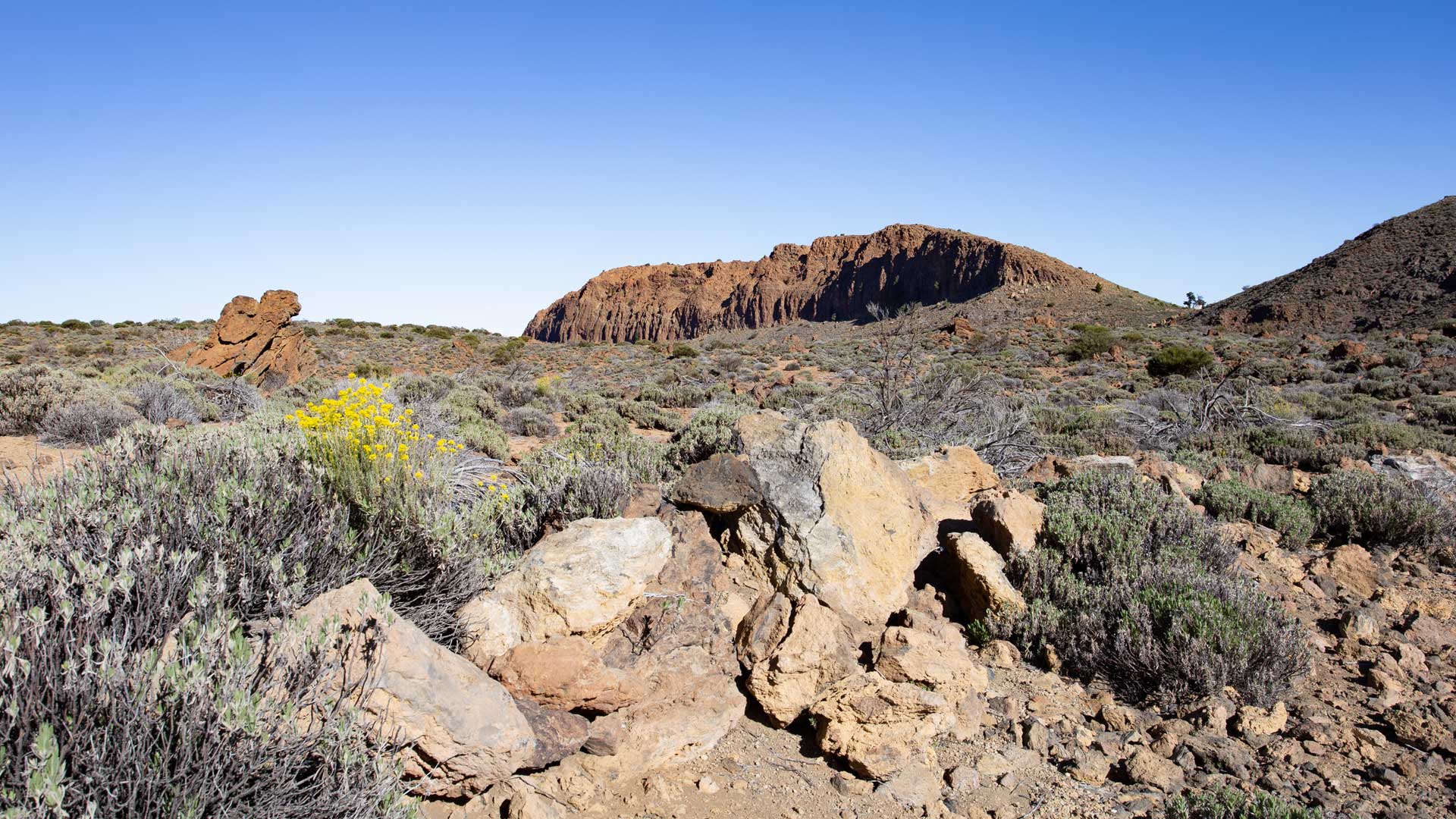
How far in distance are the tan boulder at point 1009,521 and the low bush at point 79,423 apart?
305 inches

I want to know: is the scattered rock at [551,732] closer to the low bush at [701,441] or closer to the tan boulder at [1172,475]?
the low bush at [701,441]

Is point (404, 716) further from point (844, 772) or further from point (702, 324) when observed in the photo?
point (702, 324)

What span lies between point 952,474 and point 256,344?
14438 mm

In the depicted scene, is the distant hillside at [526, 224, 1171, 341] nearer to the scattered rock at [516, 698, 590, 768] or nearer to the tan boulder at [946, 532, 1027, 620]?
the tan boulder at [946, 532, 1027, 620]

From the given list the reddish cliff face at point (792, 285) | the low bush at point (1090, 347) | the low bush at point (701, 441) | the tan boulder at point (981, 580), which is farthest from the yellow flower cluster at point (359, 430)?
the reddish cliff face at point (792, 285)

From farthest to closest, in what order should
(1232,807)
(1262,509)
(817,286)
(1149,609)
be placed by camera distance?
(817,286), (1262,509), (1149,609), (1232,807)

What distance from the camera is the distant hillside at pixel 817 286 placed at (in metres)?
59.7

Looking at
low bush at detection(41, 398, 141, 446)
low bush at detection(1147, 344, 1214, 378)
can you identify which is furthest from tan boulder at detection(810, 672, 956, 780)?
low bush at detection(1147, 344, 1214, 378)

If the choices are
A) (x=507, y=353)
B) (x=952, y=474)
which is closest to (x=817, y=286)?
(x=507, y=353)

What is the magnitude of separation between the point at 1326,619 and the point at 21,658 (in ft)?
19.6

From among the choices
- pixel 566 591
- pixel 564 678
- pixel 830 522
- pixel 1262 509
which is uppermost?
pixel 830 522

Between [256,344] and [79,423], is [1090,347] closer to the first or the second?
[256,344]

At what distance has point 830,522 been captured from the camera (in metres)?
4.07

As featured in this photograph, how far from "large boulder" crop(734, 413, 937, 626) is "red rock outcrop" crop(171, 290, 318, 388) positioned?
519 inches
